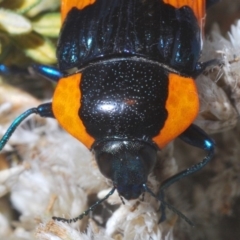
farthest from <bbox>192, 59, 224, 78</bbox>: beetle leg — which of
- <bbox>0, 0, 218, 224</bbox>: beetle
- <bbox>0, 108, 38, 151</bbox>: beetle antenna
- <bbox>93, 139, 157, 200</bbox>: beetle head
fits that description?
<bbox>0, 108, 38, 151</bbox>: beetle antenna

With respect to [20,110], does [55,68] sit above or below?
above

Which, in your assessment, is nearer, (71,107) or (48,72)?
(71,107)

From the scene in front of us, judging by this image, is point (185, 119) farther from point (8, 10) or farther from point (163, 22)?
point (8, 10)

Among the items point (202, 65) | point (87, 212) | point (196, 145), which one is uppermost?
point (202, 65)

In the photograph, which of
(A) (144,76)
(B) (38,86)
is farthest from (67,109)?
(B) (38,86)

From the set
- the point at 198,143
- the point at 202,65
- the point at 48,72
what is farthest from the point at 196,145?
the point at 48,72

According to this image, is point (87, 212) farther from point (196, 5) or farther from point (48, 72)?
point (196, 5)

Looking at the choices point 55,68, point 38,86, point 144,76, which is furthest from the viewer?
point 38,86
